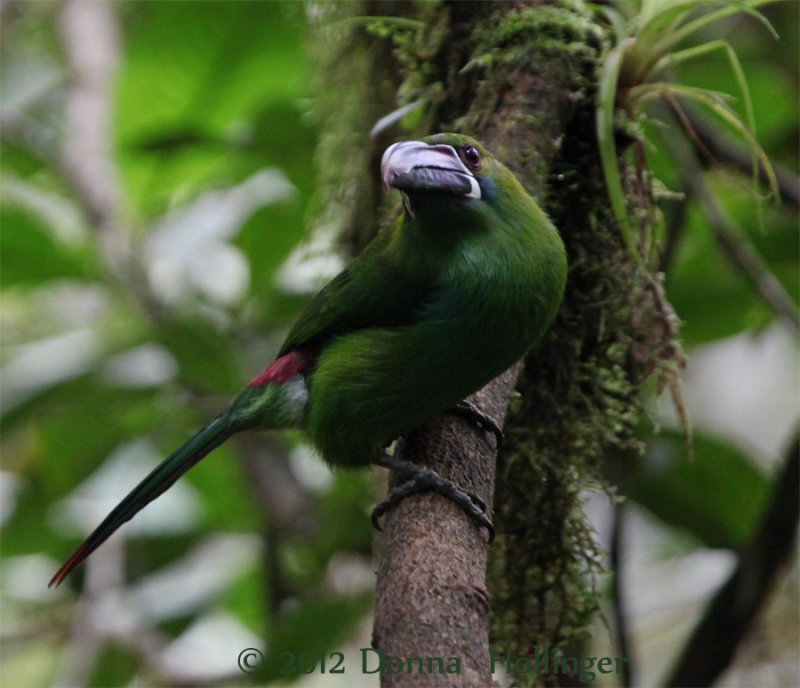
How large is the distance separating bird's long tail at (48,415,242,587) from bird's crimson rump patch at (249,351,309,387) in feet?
0.44

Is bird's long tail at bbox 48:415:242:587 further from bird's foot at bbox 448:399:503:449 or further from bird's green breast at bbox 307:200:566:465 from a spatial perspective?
bird's foot at bbox 448:399:503:449

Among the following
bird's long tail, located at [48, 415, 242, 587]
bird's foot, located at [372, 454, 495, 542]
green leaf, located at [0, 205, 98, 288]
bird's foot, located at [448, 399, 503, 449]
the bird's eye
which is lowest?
green leaf, located at [0, 205, 98, 288]

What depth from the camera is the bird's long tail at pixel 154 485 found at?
218 centimetres

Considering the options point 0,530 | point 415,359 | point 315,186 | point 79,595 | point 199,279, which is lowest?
point 79,595

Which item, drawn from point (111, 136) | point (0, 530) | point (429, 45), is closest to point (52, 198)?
point (111, 136)

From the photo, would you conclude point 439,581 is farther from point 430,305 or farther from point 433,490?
point 430,305

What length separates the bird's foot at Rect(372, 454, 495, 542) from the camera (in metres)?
1.71

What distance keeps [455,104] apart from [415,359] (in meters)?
0.71

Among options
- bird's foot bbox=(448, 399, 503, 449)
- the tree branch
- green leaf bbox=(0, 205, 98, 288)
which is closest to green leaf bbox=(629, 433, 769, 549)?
bird's foot bbox=(448, 399, 503, 449)

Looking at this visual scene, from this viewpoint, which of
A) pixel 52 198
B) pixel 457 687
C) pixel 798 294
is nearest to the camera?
pixel 457 687

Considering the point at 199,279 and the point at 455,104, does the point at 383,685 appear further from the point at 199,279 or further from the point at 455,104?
the point at 199,279

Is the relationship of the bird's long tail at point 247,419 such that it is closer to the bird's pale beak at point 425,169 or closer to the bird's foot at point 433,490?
the bird's foot at point 433,490

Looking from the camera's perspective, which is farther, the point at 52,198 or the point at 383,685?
the point at 52,198

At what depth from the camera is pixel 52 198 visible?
4250 millimetres
